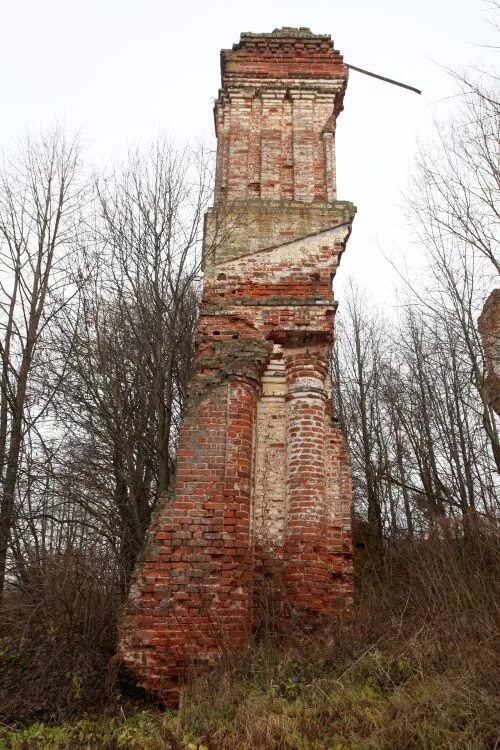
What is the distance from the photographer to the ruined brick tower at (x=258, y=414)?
5.94 metres

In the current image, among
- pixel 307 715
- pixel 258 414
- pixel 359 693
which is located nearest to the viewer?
pixel 307 715

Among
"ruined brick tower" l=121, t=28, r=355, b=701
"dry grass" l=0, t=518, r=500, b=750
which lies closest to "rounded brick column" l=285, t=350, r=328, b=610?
"ruined brick tower" l=121, t=28, r=355, b=701

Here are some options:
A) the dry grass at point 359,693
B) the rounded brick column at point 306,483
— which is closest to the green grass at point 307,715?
the dry grass at point 359,693

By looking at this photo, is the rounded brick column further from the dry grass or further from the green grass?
the green grass

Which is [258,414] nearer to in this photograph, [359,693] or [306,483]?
[306,483]

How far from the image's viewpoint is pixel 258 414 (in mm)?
7133

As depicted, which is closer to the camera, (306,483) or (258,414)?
(306,483)

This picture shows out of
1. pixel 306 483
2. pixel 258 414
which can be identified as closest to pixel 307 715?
pixel 306 483

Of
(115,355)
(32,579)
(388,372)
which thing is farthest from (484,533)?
(388,372)

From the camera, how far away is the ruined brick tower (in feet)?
19.5

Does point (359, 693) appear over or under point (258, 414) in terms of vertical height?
under

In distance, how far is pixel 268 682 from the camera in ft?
15.6

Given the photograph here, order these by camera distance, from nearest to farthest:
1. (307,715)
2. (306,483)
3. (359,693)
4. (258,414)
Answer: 1. (307,715)
2. (359,693)
3. (306,483)
4. (258,414)

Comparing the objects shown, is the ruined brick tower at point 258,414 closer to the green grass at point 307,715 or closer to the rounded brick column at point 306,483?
the rounded brick column at point 306,483
